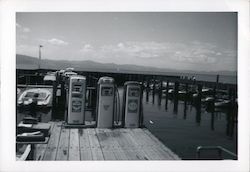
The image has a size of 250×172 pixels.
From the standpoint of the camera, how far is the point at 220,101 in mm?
3967

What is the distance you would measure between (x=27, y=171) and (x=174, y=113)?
174 centimetres

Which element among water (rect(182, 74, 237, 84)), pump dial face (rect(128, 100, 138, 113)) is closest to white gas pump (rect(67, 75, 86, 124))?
pump dial face (rect(128, 100, 138, 113))

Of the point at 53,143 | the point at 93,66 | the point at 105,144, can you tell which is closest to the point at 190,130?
the point at 105,144

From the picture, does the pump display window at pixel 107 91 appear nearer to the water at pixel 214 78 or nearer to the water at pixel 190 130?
the water at pixel 190 130

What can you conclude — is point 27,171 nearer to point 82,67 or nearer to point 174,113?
point 82,67

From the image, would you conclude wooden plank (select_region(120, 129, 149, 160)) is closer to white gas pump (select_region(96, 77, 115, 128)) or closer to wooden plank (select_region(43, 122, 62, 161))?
white gas pump (select_region(96, 77, 115, 128))

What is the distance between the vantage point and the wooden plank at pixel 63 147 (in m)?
3.78

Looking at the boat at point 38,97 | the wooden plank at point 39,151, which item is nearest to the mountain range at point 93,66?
the boat at point 38,97

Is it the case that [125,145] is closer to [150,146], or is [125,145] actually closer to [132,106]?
[150,146]

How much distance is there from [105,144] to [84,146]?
0.25 m

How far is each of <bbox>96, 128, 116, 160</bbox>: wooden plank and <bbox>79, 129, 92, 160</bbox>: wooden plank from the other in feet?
0.51

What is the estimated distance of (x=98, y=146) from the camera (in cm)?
400

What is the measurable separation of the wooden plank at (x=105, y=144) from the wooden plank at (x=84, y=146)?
0.51ft

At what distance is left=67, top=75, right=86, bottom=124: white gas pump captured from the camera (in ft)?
14.4
